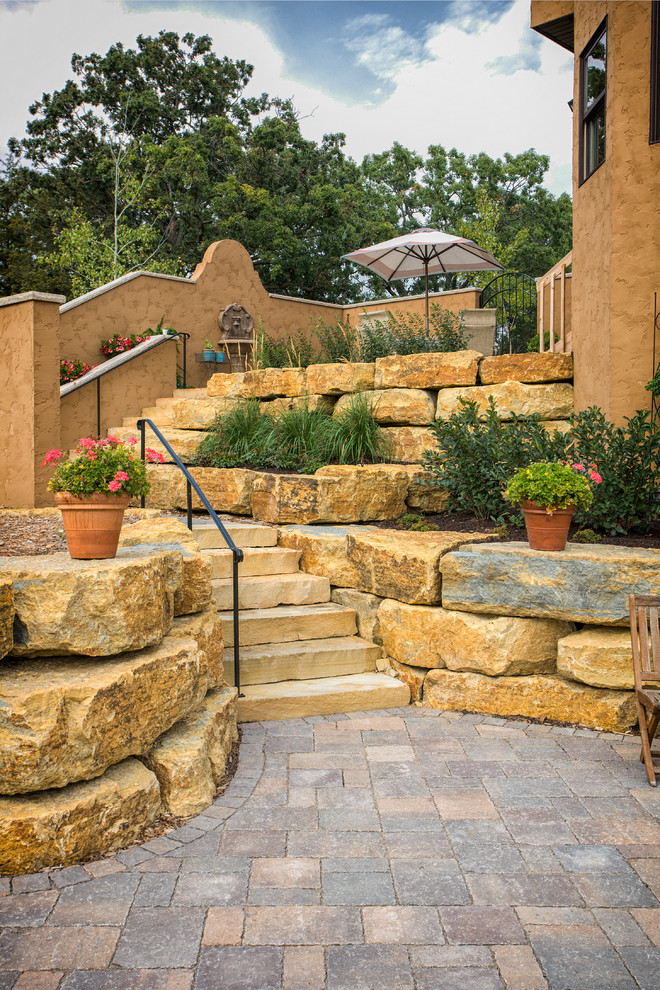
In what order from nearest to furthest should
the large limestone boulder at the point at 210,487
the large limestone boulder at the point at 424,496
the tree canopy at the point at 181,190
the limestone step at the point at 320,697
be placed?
the limestone step at the point at 320,697, the large limestone boulder at the point at 424,496, the large limestone boulder at the point at 210,487, the tree canopy at the point at 181,190

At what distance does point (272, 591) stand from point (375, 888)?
2730 millimetres

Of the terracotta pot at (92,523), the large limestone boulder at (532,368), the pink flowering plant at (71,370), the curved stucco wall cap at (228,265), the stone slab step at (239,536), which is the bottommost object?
the stone slab step at (239,536)

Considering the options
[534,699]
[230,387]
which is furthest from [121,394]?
[534,699]

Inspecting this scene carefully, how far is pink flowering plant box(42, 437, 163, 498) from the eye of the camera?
330cm

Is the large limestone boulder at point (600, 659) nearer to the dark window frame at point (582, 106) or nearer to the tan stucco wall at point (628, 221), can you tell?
the tan stucco wall at point (628, 221)

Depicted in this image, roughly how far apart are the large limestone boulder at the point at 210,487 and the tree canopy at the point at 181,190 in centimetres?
1022

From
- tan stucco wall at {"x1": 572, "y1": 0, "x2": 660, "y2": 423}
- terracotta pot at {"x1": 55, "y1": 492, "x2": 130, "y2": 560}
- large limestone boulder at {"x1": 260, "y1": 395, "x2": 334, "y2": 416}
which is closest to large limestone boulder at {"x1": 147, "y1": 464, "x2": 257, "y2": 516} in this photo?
large limestone boulder at {"x1": 260, "y1": 395, "x2": 334, "y2": 416}

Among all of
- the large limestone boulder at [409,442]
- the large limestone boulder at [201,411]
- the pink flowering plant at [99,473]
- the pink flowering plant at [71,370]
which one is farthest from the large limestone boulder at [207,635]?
the pink flowering plant at [71,370]

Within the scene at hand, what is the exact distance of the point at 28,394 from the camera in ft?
22.4

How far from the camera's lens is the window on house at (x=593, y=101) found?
587 cm

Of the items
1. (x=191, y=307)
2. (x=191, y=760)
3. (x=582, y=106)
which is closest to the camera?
(x=191, y=760)

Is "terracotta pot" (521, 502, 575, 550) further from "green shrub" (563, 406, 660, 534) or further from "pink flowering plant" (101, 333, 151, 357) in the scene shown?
"pink flowering plant" (101, 333, 151, 357)

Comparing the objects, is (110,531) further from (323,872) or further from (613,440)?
(613,440)

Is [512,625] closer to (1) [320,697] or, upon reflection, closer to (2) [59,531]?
(1) [320,697]
